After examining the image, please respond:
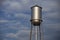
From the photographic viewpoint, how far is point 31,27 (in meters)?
44.1

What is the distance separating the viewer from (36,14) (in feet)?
139

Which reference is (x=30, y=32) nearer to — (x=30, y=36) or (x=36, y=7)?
(x=30, y=36)

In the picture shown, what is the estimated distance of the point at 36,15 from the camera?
42281mm

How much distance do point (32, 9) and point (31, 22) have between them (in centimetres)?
218

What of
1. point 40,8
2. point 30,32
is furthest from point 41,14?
point 30,32

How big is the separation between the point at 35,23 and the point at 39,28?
173 cm

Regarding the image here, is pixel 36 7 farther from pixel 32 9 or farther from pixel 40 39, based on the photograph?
pixel 40 39

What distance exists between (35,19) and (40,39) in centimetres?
391

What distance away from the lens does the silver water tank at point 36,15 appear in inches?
1666

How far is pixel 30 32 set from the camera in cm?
4447

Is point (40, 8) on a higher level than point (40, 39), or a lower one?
higher

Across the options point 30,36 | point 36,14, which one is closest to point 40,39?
point 30,36

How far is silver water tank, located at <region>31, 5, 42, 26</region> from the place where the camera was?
4231 cm

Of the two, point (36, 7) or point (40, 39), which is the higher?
point (36, 7)
